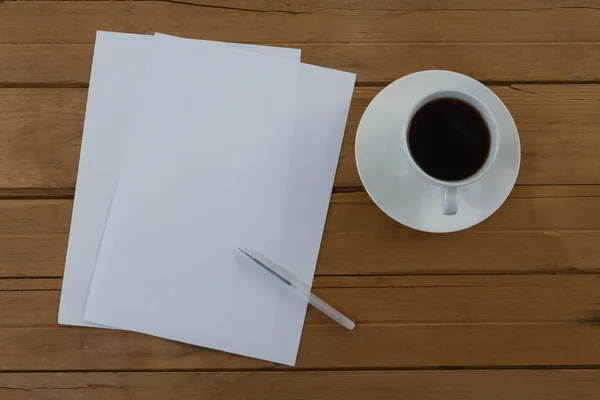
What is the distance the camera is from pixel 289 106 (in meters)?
0.64

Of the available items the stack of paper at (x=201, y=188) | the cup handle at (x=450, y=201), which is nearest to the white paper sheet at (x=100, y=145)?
the stack of paper at (x=201, y=188)

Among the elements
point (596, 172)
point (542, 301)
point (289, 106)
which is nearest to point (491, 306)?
point (542, 301)

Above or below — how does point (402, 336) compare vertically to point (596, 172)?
below

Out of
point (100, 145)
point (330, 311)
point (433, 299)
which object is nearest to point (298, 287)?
point (330, 311)

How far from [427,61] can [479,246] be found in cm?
21

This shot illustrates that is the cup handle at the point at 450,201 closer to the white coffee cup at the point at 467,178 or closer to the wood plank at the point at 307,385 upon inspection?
the white coffee cup at the point at 467,178

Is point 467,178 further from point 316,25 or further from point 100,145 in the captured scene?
point 100,145

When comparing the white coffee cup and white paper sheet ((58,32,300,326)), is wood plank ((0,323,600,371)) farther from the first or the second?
the white coffee cup

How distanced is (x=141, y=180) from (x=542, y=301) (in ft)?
1.50

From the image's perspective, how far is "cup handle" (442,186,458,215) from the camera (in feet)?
1.79

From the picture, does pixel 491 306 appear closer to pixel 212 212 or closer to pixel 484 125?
pixel 484 125

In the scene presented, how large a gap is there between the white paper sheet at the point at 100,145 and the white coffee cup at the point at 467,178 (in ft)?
0.52

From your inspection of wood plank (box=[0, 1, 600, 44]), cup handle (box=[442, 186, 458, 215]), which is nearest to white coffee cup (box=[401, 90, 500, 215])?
cup handle (box=[442, 186, 458, 215])

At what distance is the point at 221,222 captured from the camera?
63 cm
